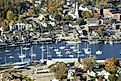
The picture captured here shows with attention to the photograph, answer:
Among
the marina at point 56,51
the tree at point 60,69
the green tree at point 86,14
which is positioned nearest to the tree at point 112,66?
the tree at point 60,69

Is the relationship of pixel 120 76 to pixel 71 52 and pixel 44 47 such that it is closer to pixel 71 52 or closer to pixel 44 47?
pixel 71 52

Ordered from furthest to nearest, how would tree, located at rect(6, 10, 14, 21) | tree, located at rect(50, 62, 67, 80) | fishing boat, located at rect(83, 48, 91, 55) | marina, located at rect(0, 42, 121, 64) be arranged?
tree, located at rect(6, 10, 14, 21)
fishing boat, located at rect(83, 48, 91, 55)
marina, located at rect(0, 42, 121, 64)
tree, located at rect(50, 62, 67, 80)

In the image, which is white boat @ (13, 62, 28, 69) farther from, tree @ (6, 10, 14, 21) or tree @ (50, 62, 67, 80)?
tree @ (6, 10, 14, 21)

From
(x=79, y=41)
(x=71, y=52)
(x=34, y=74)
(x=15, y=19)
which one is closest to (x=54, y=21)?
(x=15, y=19)

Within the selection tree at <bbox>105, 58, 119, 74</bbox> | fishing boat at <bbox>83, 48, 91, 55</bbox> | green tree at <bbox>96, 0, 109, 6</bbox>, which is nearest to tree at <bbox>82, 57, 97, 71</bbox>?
tree at <bbox>105, 58, 119, 74</bbox>

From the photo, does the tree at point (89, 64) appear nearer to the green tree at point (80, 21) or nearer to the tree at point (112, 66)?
the tree at point (112, 66)

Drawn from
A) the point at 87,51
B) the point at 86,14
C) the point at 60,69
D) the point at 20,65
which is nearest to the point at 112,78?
the point at 60,69
